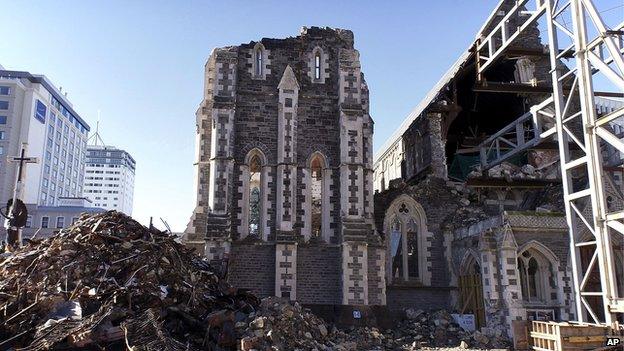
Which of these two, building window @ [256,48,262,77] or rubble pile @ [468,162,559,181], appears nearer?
building window @ [256,48,262,77]

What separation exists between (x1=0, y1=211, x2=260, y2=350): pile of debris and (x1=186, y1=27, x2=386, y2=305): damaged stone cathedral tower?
132 inches

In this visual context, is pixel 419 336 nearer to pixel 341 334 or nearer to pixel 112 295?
pixel 341 334

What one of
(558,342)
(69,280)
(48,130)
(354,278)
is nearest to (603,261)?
(558,342)

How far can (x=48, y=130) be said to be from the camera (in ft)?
284

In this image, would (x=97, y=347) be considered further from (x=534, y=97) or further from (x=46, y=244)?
(x=534, y=97)

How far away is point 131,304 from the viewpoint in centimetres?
1232

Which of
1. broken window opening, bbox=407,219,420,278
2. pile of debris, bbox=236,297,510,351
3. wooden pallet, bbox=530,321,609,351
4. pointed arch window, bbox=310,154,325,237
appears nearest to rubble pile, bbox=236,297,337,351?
pile of debris, bbox=236,297,510,351

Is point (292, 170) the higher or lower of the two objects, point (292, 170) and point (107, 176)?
the lower

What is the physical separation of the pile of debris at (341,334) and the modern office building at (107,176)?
161 metres

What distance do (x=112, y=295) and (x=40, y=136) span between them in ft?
265

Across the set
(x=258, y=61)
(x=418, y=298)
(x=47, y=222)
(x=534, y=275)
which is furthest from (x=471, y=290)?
(x=47, y=222)

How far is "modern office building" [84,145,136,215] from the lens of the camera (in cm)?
16762

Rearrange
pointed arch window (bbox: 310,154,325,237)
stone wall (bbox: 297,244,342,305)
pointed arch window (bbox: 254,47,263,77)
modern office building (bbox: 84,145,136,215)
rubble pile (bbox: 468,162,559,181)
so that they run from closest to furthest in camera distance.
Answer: stone wall (bbox: 297,244,342,305) < pointed arch window (bbox: 310,154,325,237) < pointed arch window (bbox: 254,47,263,77) < rubble pile (bbox: 468,162,559,181) < modern office building (bbox: 84,145,136,215)

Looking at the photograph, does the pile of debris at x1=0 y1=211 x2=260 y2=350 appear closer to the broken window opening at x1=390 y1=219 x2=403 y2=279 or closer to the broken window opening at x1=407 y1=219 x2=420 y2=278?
the broken window opening at x1=390 y1=219 x2=403 y2=279
